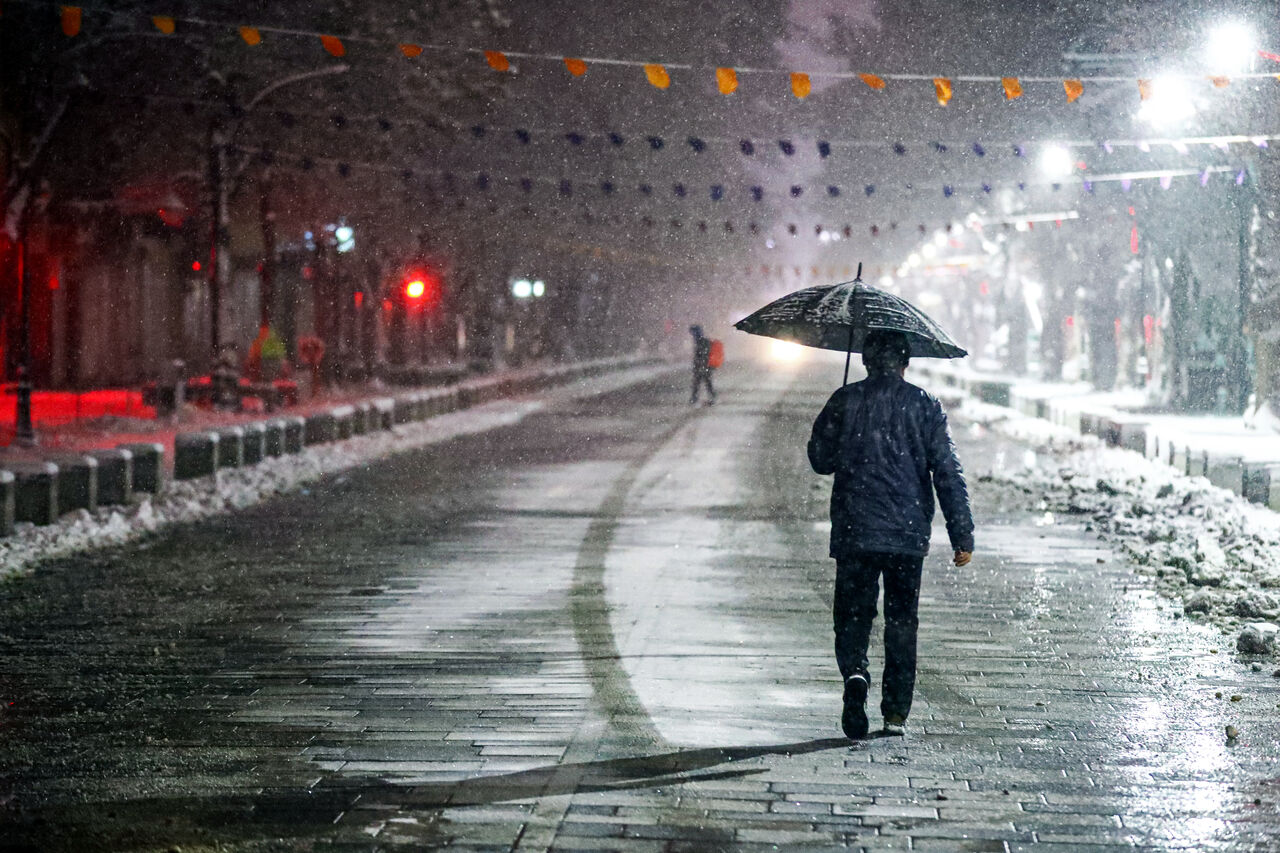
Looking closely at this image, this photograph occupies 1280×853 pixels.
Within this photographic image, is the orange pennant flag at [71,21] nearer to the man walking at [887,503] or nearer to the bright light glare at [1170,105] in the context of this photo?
the man walking at [887,503]

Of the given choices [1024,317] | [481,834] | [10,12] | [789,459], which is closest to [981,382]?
[789,459]

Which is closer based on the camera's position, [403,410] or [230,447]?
[230,447]

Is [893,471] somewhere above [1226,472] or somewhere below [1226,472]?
above

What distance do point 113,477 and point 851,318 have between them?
35.7 feet

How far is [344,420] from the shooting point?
86.7 ft

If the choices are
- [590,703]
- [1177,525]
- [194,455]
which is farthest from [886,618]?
[194,455]

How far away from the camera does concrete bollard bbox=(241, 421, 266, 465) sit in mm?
20766

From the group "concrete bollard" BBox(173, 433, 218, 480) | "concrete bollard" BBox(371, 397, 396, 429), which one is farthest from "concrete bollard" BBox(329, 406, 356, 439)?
"concrete bollard" BBox(173, 433, 218, 480)

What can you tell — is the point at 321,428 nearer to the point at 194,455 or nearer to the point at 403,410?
the point at 194,455

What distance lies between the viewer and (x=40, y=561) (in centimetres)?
1287

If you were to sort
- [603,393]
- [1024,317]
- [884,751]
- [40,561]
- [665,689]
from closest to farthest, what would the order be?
[884,751] < [665,689] < [40,561] < [603,393] < [1024,317]

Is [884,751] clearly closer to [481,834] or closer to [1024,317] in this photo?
[481,834]

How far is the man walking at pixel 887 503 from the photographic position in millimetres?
7094

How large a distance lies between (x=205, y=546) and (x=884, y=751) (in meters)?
8.61
